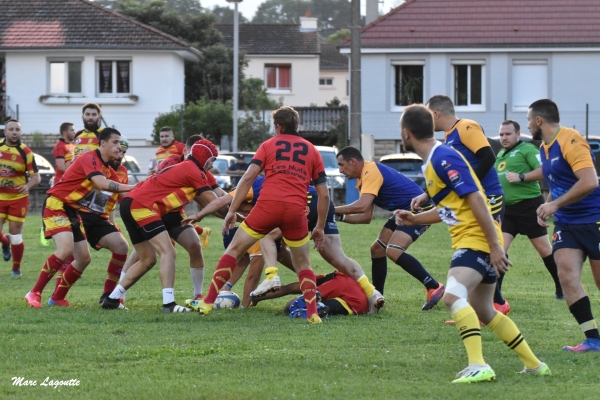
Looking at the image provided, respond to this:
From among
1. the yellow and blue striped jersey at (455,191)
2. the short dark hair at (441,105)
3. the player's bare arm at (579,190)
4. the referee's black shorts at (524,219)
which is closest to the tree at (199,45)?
the referee's black shorts at (524,219)

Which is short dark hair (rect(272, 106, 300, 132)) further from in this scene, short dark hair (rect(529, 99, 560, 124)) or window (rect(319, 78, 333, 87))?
window (rect(319, 78, 333, 87))

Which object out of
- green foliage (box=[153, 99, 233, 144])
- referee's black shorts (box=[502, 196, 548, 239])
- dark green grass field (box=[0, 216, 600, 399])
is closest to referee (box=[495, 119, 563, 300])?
referee's black shorts (box=[502, 196, 548, 239])

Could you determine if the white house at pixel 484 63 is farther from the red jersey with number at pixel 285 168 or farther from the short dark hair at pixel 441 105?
the red jersey with number at pixel 285 168

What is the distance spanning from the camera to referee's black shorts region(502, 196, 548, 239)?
36.1ft

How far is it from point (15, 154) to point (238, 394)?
9.23 meters

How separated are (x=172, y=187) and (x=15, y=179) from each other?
5179 millimetres

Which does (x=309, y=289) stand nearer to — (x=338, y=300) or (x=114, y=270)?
(x=338, y=300)

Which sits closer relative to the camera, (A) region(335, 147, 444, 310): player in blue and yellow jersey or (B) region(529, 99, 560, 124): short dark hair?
(B) region(529, 99, 560, 124): short dark hair

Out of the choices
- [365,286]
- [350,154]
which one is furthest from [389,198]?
[365,286]

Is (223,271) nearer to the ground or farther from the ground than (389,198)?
nearer to the ground

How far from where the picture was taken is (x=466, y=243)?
6.39 metres

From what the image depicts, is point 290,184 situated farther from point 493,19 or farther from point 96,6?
point 96,6

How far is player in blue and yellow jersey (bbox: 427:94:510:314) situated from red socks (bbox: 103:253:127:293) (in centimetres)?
401

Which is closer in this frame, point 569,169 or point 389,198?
point 569,169
